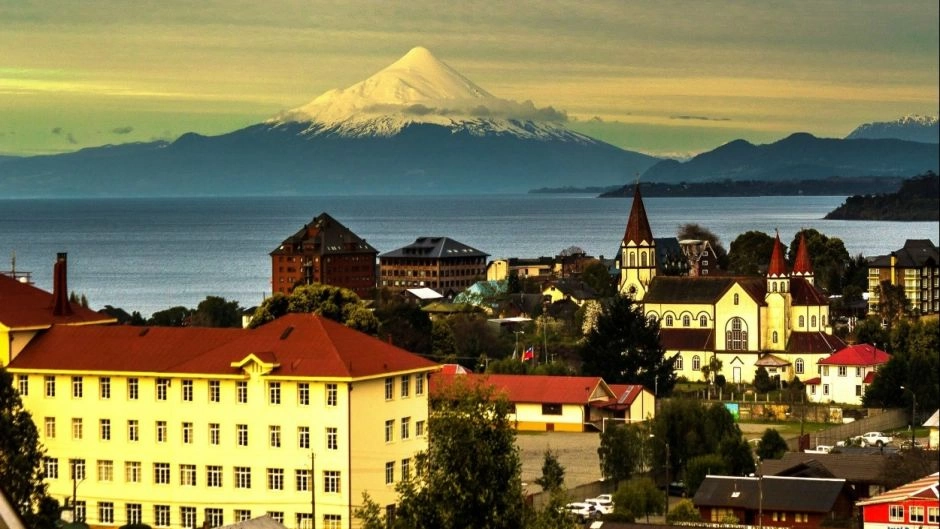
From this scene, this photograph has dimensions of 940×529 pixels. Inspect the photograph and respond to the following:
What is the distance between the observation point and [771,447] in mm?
24484

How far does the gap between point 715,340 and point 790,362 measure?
196cm

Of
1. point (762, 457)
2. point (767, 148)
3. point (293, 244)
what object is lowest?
point (762, 457)

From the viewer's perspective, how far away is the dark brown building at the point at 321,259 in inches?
2356

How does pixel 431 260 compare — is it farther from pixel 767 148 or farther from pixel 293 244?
pixel 767 148

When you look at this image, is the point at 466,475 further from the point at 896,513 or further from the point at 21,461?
the point at 896,513

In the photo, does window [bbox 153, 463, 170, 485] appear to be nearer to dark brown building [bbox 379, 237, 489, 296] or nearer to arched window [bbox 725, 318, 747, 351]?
arched window [bbox 725, 318, 747, 351]

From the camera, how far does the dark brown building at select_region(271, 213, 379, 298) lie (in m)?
59.8

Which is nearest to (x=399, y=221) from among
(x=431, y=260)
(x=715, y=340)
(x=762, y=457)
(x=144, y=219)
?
(x=144, y=219)

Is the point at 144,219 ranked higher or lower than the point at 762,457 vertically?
higher

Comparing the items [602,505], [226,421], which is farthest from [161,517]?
[602,505]

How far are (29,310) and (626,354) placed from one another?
15733mm

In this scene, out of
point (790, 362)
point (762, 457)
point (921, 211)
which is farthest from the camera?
point (921, 211)

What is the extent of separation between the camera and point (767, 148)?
598 ft

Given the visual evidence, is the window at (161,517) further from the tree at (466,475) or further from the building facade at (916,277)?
the building facade at (916,277)
